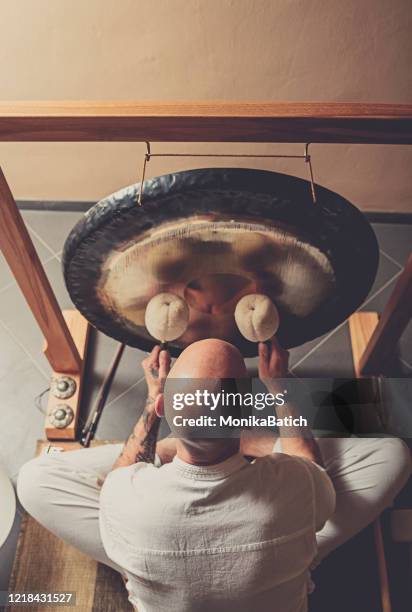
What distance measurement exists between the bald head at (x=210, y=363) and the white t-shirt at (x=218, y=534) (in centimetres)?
10

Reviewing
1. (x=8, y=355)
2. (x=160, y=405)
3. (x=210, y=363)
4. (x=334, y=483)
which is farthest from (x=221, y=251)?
(x=8, y=355)

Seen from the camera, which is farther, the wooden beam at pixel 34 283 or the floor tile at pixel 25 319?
the floor tile at pixel 25 319

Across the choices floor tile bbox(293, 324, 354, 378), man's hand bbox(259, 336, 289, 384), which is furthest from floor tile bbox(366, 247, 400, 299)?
man's hand bbox(259, 336, 289, 384)

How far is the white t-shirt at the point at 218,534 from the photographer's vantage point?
2.35 feet

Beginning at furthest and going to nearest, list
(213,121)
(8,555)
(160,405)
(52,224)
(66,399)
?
(52,224) → (66,399) → (8,555) → (160,405) → (213,121)

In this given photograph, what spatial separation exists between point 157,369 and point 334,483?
29cm

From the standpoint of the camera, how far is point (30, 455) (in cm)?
109

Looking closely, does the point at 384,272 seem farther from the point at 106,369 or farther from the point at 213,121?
the point at 213,121

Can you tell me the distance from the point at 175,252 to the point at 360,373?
1.69 ft

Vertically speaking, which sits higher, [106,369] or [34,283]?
[34,283]

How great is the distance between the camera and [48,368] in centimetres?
118

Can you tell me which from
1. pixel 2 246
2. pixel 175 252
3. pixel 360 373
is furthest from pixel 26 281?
pixel 360 373

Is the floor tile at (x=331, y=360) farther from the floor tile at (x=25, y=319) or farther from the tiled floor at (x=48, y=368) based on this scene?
the floor tile at (x=25, y=319)

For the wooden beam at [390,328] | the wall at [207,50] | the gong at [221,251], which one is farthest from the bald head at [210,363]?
the wall at [207,50]
